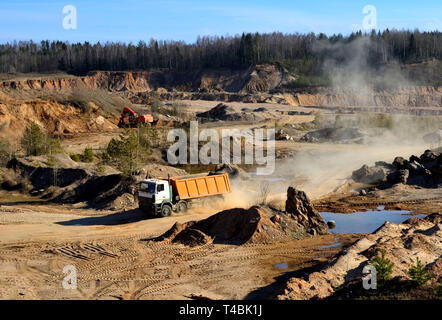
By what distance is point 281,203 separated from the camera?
26.8 metres

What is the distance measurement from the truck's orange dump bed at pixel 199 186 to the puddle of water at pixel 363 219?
5433mm

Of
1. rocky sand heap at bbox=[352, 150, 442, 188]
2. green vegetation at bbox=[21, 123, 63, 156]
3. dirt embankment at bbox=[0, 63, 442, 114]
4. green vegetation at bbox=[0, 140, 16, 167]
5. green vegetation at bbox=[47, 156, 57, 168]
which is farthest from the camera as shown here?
dirt embankment at bbox=[0, 63, 442, 114]

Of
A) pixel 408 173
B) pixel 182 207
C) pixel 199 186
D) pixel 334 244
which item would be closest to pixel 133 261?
pixel 182 207

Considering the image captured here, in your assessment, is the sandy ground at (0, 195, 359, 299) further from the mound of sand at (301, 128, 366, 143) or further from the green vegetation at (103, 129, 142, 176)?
the mound of sand at (301, 128, 366, 143)

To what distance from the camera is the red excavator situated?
5989cm

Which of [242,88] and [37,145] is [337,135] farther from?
[242,88]

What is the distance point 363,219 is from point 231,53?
100429mm

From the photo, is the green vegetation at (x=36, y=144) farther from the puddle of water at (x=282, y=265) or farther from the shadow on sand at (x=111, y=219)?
the puddle of water at (x=282, y=265)

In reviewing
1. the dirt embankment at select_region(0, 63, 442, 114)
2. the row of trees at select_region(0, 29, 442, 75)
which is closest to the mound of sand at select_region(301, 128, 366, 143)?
the dirt embankment at select_region(0, 63, 442, 114)

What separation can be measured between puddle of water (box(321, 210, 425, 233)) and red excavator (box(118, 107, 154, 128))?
35.8m

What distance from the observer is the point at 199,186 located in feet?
87.1

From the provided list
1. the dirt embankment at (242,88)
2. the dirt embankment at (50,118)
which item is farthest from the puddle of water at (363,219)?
the dirt embankment at (242,88)
